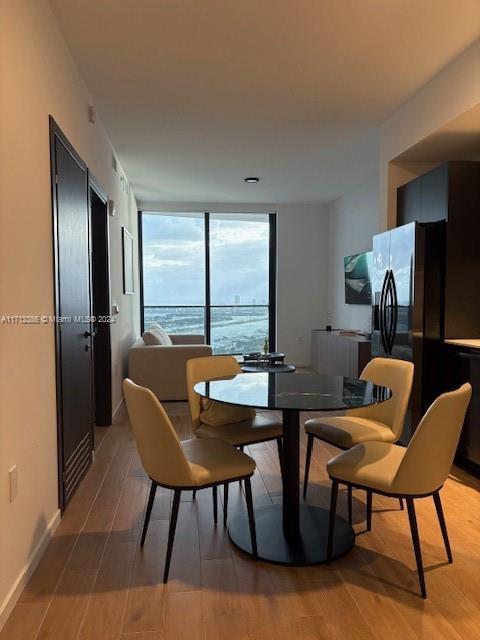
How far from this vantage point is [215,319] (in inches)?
320

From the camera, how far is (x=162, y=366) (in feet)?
17.8

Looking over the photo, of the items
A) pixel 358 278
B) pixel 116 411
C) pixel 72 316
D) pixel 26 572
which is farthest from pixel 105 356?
pixel 358 278

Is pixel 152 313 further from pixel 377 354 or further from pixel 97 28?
pixel 97 28

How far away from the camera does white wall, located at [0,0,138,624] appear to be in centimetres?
188

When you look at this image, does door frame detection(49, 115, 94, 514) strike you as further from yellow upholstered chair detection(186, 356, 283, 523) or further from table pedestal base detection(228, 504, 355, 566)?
table pedestal base detection(228, 504, 355, 566)

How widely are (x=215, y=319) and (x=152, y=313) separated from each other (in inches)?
41.7

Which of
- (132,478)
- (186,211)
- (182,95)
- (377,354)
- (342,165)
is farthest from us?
(186,211)

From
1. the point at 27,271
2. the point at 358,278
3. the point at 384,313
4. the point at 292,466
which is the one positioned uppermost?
the point at 358,278

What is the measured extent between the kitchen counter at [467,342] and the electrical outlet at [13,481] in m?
2.80

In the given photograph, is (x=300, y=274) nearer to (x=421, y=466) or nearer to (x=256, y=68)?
(x=256, y=68)

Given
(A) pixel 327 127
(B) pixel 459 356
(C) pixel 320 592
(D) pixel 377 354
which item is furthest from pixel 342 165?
(C) pixel 320 592

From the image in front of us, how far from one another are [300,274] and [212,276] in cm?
151

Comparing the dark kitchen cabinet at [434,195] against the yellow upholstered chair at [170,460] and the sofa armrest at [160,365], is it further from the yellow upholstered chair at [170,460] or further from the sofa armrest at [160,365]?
the sofa armrest at [160,365]

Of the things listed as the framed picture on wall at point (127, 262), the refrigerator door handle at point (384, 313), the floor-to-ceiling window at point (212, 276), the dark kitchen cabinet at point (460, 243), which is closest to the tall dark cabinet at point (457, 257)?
the dark kitchen cabinet at point (460, 243)
